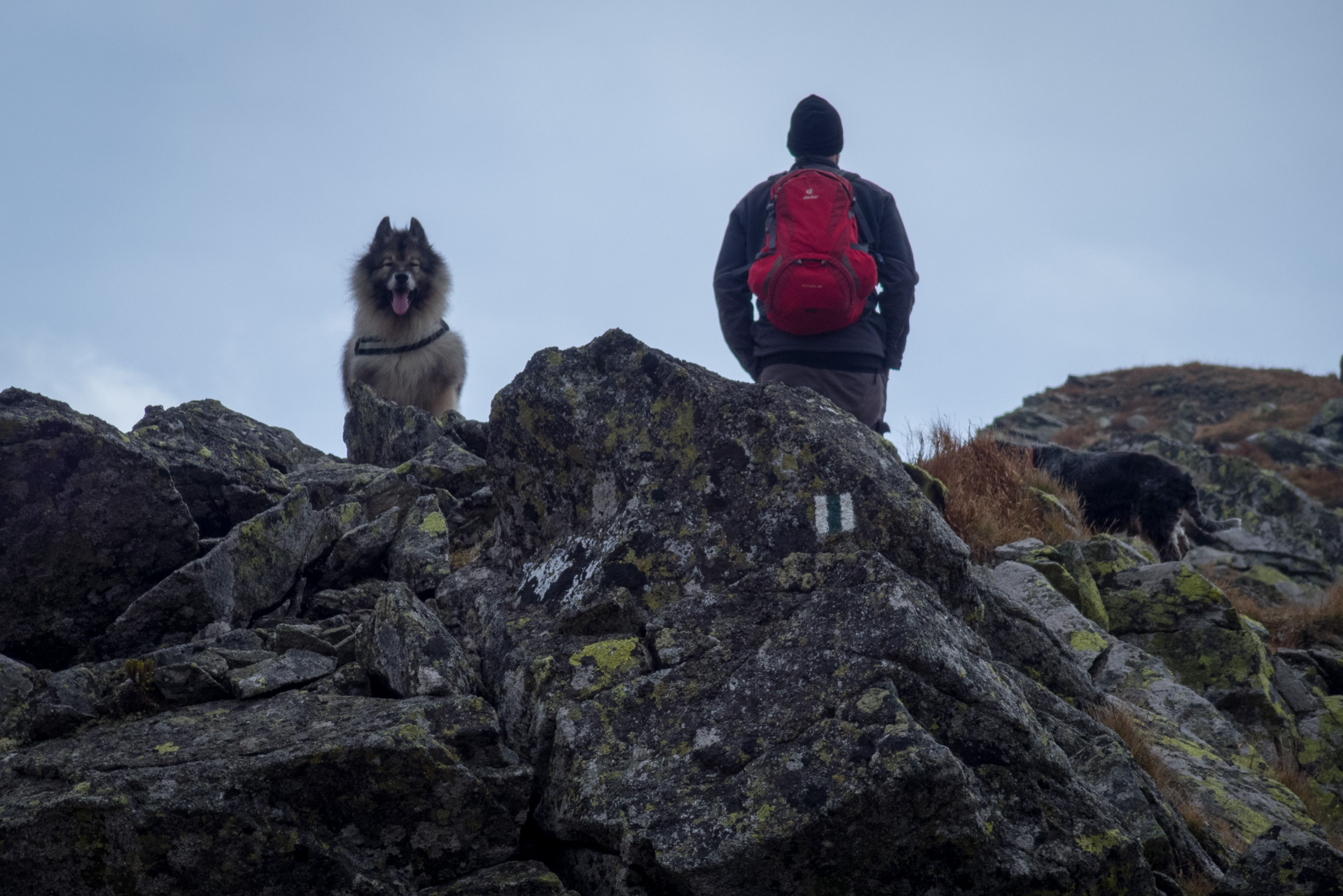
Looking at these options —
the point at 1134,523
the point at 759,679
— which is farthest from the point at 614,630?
the point at 1134,523

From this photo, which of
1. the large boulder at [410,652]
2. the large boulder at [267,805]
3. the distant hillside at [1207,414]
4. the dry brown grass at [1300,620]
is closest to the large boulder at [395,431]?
the large boulder at [410,652]

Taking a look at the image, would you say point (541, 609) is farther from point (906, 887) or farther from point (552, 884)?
point (906, 887)

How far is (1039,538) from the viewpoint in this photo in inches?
309

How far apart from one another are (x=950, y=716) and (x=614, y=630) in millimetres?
1294

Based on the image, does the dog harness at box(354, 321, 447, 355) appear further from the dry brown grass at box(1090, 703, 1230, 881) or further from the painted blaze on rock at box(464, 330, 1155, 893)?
the dry brown grass at box(1090, 703, 1230, 881)

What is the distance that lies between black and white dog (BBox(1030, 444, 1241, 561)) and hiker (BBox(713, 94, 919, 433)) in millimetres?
4049

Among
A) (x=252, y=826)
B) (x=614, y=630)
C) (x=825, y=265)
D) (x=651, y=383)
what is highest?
(x=825, y=265)

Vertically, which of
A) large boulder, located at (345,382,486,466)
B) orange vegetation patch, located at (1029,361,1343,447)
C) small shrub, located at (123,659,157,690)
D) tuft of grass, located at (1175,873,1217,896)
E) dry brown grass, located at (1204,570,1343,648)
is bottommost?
tuft of grass, located at (1175,873,1217,896)

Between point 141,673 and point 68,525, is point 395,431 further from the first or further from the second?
point 141,673

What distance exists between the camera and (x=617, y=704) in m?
3.35

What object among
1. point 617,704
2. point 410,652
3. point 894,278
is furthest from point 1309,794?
point 410,652

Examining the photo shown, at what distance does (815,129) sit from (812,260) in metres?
1.20

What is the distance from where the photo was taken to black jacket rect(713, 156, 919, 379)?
6.39m

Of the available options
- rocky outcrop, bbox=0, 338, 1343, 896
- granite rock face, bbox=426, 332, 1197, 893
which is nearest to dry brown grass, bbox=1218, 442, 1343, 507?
rocky outcrop, bbox=0, 338, 1343, 896
